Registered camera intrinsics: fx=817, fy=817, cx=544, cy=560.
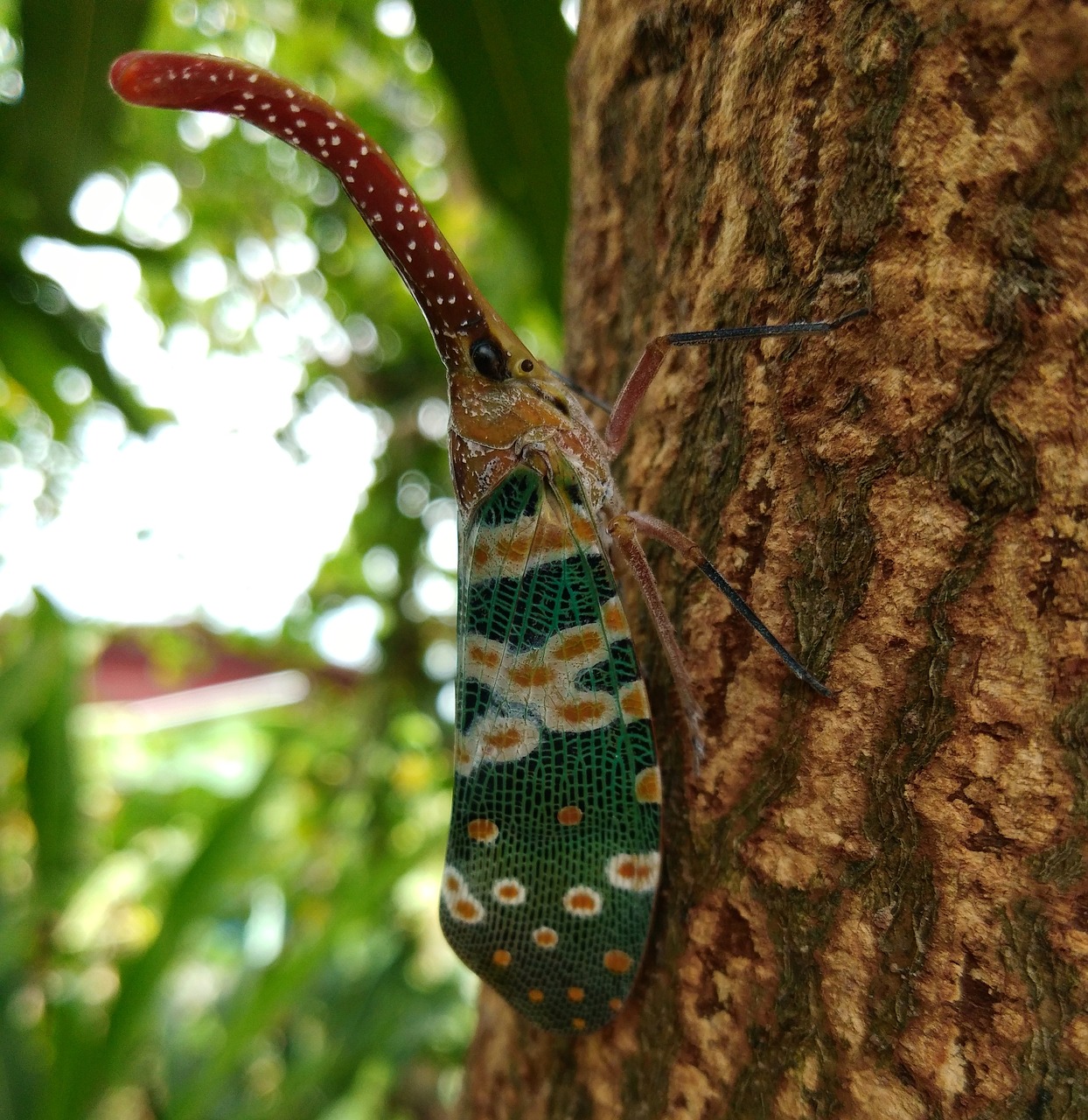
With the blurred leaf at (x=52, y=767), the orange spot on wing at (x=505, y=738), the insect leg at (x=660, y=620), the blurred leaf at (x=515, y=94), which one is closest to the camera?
the insect leg at (x=660, y=620)

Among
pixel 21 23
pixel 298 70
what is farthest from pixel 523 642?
pixel 298 70

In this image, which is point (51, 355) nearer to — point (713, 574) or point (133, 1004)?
point (133, 1004)

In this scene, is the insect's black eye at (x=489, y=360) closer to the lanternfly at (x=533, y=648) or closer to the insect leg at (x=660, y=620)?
the lanternfly at (x=533, y=648)

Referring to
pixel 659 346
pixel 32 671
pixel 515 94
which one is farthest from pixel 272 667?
pixel 659 346

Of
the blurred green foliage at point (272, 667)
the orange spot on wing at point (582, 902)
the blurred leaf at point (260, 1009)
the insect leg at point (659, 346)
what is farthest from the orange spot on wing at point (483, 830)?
the blurred leaf at point (260, 1009)

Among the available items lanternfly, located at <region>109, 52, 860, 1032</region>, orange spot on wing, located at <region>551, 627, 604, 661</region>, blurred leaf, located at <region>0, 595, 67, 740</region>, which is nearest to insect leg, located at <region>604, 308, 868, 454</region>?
lanternfly, located at <region>109, 52, 860, 1032</region>

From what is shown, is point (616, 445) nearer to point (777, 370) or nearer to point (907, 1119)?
point (777, 370)

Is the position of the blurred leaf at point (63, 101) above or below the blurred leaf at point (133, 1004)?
above
